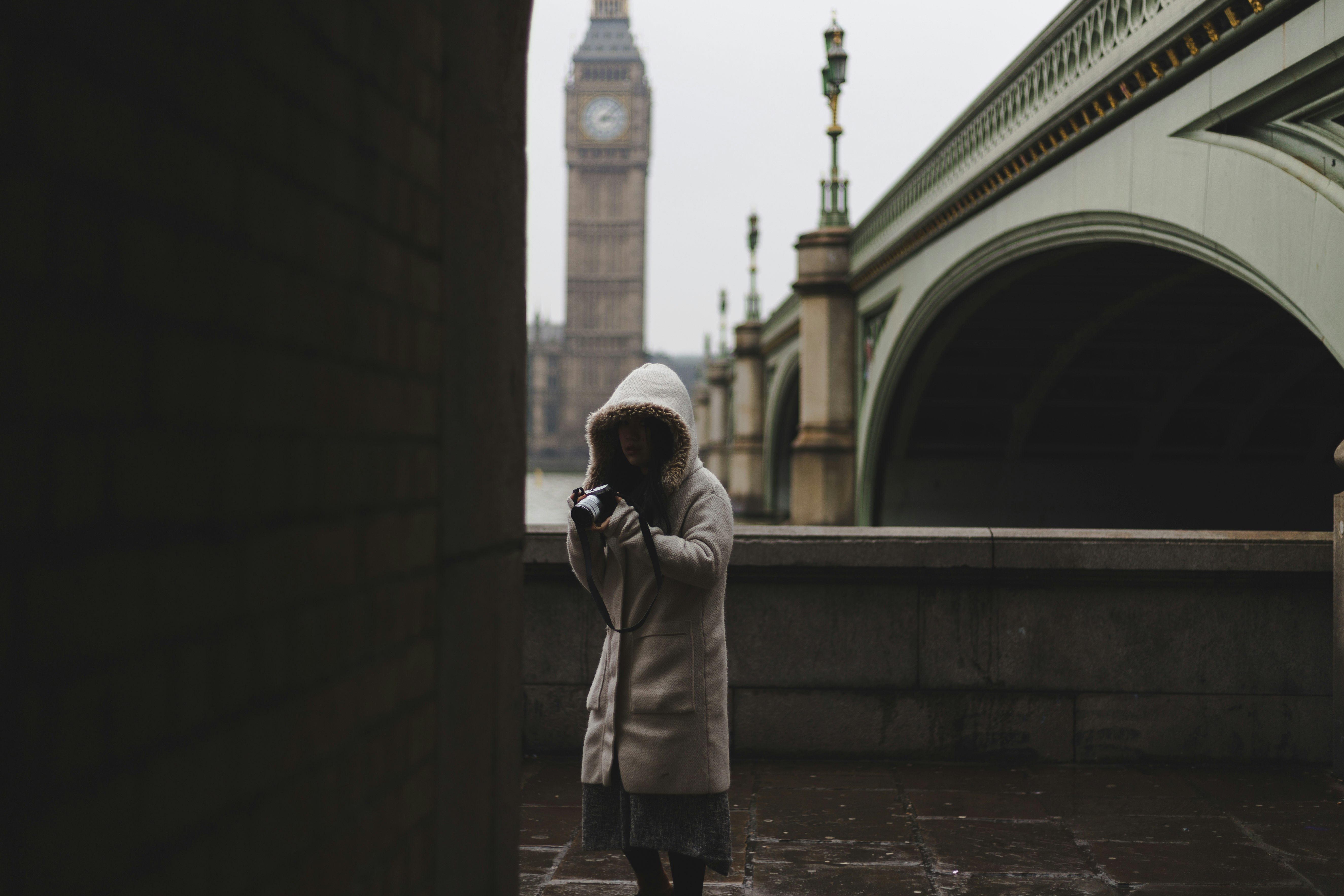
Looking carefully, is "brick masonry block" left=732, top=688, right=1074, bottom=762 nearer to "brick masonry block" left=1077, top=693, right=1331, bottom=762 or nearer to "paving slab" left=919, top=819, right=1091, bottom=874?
"brick masonry block" left=1077, top=693, right=1331, bottom=762

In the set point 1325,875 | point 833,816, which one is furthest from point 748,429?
point 1325,875

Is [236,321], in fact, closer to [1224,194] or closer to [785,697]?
[785,697]

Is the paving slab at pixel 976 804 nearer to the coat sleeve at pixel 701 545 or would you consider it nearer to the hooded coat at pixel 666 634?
the hooded coat at pixel 666 634

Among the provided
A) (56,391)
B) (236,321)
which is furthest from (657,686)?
(56,391)

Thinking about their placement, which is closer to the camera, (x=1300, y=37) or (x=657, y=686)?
(x=657, y=686)

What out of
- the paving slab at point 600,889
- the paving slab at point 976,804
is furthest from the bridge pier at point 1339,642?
the paving slab at point 600,889

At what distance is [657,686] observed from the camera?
285cm

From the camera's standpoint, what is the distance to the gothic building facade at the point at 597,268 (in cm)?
10638

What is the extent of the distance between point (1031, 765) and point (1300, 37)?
3.98m

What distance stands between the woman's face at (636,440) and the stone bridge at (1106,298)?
375cm

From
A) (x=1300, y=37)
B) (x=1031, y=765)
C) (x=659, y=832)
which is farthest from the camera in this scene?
(x=1300, y=37)

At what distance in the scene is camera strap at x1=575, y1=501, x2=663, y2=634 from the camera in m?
2.79

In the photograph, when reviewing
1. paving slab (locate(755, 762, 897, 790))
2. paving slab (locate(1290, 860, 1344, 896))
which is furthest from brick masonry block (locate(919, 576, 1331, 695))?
paving slab (locate(1290, 860, 1344, 896))

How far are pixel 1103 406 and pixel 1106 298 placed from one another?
5036 millimetres
